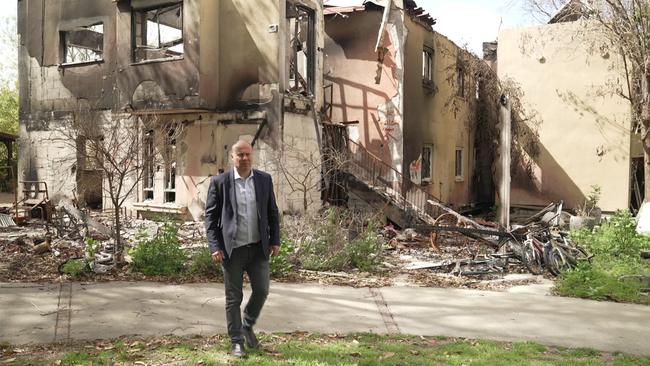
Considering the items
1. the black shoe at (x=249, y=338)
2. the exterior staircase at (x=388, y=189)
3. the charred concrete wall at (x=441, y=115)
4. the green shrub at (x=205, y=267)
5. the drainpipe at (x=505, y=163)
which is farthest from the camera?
the charred concrete wall at (x=441, y=115)

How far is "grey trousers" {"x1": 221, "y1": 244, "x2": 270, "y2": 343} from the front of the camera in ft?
15.5

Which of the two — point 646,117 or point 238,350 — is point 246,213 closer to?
point 238,350

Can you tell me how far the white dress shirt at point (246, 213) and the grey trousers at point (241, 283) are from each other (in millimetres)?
77

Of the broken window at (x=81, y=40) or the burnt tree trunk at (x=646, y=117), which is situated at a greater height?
the broken window at (x=81, y=40)

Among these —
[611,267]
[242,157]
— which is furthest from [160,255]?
[611,267]

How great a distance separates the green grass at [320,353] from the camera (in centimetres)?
461

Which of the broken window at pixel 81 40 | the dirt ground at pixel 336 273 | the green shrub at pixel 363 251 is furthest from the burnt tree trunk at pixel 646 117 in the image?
the broken window at pixel 81 40

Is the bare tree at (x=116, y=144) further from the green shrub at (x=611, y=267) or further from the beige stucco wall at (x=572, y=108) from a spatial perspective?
the beige stucco wall at (x=572, y=108)

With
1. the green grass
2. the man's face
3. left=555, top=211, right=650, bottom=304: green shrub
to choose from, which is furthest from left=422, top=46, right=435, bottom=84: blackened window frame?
the man's face

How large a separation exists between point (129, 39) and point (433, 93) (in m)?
10.3

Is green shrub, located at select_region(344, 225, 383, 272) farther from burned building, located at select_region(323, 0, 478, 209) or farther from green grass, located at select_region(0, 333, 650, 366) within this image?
burned building, located at select_region(323, 0, 478, 209)

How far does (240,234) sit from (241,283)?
43 centimetres

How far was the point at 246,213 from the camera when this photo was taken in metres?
4.82

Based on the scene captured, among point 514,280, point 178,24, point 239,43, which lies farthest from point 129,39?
point 514,280
